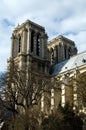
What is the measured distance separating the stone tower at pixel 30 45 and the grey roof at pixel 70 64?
238 centimetres

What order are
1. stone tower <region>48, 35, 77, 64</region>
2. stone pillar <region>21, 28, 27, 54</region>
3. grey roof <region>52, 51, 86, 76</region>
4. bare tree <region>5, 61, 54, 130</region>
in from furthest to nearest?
stone tower <region>48, 35, 77, 64</region>
stone pillar <region>21, 28, 27, 54</region>
grey roof <region>52, 51, 86, 76</region>
bare tree <region>5, 61, 54, 130</region>

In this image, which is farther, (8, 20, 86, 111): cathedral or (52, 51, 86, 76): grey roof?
(8, 20, 86, 111): cathedral

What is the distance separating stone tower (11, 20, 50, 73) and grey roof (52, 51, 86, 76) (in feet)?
7.81

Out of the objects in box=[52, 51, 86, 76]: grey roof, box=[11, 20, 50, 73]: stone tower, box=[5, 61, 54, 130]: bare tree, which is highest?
box=[11, 20, 50, 73]: stone tower

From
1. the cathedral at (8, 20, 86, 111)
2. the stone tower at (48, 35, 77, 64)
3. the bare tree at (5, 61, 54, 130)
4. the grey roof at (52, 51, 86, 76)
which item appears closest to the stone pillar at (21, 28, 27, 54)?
the cathedral at (8, 20, 86, 111)

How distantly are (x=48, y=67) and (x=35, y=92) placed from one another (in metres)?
26.8

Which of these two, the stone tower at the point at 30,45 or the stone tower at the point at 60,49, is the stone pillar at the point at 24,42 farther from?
the stone tower at the point at 60,49

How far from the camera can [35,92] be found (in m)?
34.1

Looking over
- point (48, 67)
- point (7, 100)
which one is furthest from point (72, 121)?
point (48, 67)

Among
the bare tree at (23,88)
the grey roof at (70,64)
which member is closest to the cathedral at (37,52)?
the grey roof at (70,64)

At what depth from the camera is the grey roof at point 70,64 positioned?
2230 inches

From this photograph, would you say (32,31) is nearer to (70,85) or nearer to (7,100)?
(70,85)

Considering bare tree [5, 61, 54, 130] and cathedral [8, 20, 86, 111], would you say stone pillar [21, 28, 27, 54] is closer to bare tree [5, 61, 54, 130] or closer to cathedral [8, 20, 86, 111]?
cathedral [8, 20, 86, 111]

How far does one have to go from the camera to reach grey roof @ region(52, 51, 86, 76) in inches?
2230
